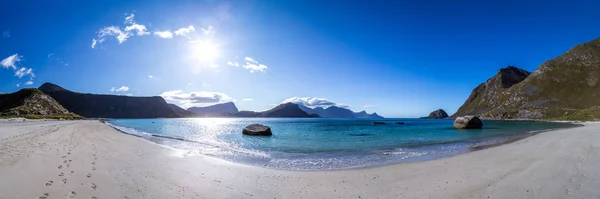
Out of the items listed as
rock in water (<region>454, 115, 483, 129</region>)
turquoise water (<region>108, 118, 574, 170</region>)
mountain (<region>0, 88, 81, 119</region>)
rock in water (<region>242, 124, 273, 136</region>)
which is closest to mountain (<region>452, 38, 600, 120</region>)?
rock in water (<region>454, 115, 483, 129</region>)

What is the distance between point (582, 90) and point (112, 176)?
244 metres

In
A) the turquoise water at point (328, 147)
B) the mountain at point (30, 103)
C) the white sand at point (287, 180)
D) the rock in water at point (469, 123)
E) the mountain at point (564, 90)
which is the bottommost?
the turquoise water at point (328, 147)

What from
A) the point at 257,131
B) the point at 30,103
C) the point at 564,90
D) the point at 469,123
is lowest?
the point at 257,131

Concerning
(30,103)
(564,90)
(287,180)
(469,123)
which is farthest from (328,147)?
(564,90)

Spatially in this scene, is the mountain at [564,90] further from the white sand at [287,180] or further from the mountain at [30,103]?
the mountain at [30,103]

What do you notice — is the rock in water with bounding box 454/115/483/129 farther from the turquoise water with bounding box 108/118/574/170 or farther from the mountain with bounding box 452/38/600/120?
the mountain with bounding box 452/38/600/120

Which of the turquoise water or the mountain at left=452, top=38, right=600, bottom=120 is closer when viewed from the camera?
the turquoise water

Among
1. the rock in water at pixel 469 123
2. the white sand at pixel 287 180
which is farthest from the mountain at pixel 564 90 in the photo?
the white sand at pixel 287 180

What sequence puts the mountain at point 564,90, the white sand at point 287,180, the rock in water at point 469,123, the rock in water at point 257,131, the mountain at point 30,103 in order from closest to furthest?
1. the white sand at point 287,180
2. the rock in water at point 257,131
3. the rock in water at point 469,123
4. the mountain at point 30,103
5. the mountain at point 564,90

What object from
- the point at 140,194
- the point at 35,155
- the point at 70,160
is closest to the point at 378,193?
the point at 140,194

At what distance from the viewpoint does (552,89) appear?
180 metres

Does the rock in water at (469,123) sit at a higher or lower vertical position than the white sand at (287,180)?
higher

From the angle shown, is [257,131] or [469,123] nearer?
[257,131]

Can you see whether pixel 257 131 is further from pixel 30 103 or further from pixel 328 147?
pixel 30 103
